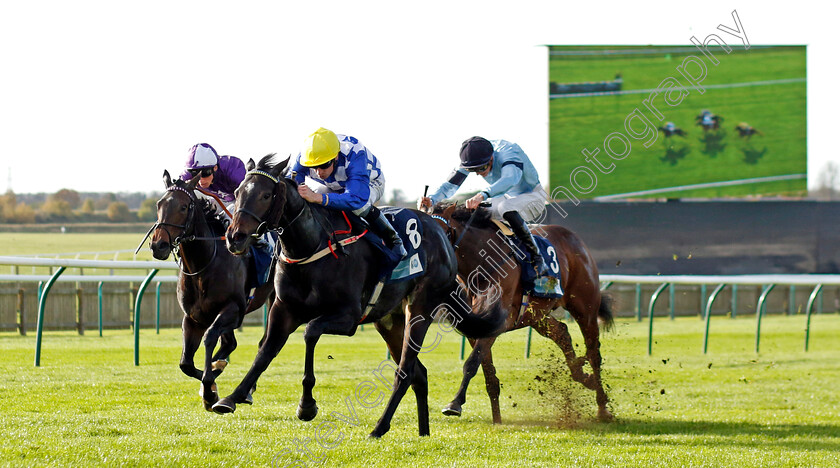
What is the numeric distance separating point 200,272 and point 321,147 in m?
1.41

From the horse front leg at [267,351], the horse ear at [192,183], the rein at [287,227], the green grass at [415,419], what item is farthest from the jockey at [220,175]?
the horse front leg at [267,351]

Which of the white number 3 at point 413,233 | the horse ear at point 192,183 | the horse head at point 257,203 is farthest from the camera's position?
the horse ear at point 192,183

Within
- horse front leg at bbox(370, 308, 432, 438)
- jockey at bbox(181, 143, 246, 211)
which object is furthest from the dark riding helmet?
jockey at bbox(181, 143, 246, 211)

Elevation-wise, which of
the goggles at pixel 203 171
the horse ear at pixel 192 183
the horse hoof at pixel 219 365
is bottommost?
the horse hoof at pixel 219 365

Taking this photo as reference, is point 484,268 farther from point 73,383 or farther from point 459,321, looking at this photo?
point 73,383

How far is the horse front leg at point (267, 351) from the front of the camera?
12.8 feet

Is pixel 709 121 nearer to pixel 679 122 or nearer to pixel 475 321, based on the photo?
pixel 679 122

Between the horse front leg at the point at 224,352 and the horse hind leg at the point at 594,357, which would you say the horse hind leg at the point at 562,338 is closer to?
the horse hind leg at the point at 594,357

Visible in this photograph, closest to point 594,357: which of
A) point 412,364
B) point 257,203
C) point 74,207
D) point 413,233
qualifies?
point 412,364

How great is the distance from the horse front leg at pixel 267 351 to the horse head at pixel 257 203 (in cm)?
42

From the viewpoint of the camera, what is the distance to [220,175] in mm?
5898

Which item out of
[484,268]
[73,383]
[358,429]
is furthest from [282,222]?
[73,383]

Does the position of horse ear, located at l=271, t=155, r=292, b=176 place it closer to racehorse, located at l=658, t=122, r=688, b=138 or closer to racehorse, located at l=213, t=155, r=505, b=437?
racehorse, located at l=213, t=155, r=505, b=437

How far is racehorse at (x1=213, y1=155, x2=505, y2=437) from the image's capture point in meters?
4.07
